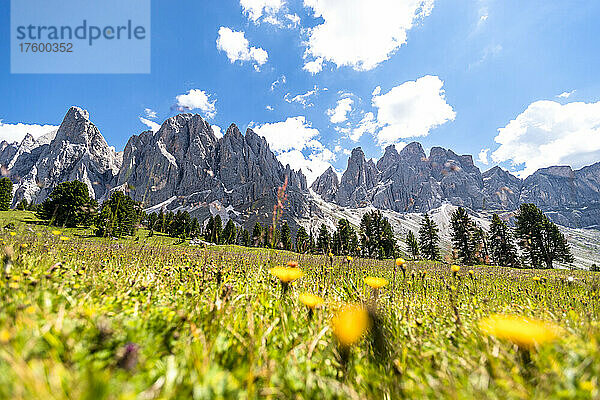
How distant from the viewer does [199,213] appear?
141 metres

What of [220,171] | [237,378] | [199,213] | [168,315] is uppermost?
[220,171]

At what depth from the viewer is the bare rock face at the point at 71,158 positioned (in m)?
148

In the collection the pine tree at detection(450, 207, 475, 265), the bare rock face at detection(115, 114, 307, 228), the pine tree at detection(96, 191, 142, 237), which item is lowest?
the pine tree at detection(450, 207, 475, 265)

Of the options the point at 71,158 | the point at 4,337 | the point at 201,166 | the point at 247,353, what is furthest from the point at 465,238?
the point at 71,158

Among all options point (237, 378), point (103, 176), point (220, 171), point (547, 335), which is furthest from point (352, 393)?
point (103, 176)

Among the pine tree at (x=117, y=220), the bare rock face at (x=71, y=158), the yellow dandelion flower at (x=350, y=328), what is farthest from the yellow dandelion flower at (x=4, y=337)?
the bare rock face at (x=71, y=158)

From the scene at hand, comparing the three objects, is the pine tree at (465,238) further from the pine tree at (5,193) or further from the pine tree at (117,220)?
the pine tree at (5,193)

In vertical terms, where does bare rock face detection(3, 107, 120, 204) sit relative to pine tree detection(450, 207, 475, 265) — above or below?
above

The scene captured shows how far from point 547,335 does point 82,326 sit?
2474 millimetres

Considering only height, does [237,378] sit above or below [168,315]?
below

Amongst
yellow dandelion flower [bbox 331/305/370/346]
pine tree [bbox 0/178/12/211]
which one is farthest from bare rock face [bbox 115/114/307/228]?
yellow dandelion flower [bbox 331/305/370/346]

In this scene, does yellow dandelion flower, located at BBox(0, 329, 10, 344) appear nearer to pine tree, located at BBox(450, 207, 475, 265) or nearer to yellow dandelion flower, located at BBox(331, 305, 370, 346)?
yellow dandelion flower, located at BBox(331, 305, 370, 346)

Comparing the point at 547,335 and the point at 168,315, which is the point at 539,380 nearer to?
the point at 547,335

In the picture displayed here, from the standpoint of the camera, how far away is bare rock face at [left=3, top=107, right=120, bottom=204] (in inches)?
5832
